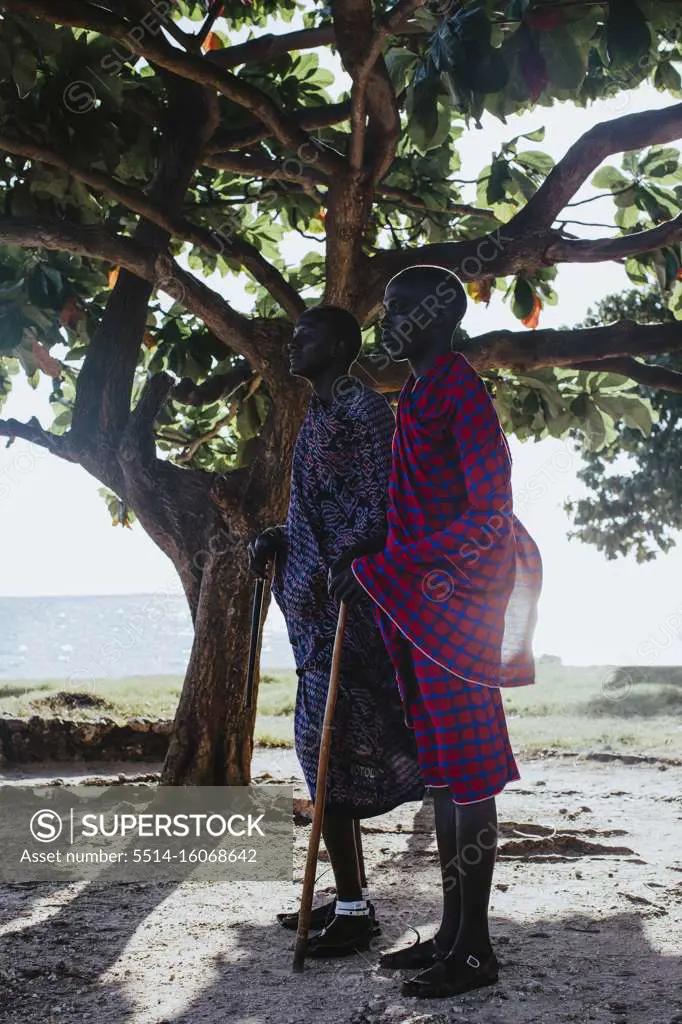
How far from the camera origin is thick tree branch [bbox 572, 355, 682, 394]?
6.04 metres

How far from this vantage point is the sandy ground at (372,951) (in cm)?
266

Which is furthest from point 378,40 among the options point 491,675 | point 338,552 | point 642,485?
point 642,485

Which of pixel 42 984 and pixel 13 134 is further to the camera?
pixel 13 134

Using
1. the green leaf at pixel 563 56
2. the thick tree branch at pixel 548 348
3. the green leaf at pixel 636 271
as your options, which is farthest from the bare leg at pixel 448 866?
the green leaf at pixel 636 271

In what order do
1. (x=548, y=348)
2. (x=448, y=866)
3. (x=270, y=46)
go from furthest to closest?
(x=270, y=46) < (x=548, y=348) < (x=448, y=866)

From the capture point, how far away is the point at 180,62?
474 centimetres

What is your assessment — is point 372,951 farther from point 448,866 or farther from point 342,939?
point 448,866

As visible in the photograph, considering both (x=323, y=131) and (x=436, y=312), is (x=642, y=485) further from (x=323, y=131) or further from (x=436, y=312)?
(x=436, y=312)

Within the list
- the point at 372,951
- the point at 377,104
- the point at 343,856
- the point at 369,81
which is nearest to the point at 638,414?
the point at 377,104

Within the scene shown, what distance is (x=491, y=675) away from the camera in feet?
9.14

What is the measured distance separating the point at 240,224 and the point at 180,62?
254cm

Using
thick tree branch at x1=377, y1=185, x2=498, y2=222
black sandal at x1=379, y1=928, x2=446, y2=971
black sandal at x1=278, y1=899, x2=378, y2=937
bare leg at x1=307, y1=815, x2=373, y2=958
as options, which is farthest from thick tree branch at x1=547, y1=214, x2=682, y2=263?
black sandal at x1=379, y1=928, x2=446, y2=971

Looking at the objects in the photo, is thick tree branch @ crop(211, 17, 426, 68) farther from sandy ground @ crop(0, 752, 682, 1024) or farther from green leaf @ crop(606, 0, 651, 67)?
sandy ground @ crop(0, 752, 682, 1024)

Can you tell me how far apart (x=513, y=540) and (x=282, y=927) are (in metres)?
1.66
